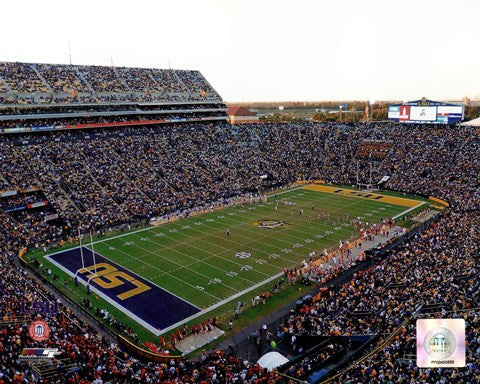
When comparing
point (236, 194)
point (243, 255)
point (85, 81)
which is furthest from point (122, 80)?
point (243, 255)

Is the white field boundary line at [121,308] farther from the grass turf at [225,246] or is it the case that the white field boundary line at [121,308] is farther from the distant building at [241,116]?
the distant building at [241,116]

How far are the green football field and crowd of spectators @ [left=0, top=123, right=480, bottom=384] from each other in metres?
4.91

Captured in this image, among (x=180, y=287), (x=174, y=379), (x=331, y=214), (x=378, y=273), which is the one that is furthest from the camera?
(x=331, y=214)

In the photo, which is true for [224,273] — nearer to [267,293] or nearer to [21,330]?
[267,293]

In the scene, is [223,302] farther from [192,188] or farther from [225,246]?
[192,188]

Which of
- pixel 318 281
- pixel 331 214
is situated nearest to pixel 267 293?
pixel 318 281

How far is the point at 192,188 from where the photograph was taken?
4544 centimetres

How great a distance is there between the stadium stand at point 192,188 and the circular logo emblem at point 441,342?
7.56 ft

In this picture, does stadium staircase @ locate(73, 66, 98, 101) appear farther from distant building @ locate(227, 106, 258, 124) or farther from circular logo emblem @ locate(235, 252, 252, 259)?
distant building @ locate(227, 106, 258, 124)

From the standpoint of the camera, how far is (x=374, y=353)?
1498 centimetres

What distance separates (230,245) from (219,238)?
194cm

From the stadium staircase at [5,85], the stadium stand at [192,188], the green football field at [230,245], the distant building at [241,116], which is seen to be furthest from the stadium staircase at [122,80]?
the distant building at [241,116]

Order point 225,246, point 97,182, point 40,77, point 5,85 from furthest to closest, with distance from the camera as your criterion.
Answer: point 40,77, point 5,85, point 97,182, point 225,246

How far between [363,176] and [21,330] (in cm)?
4335
